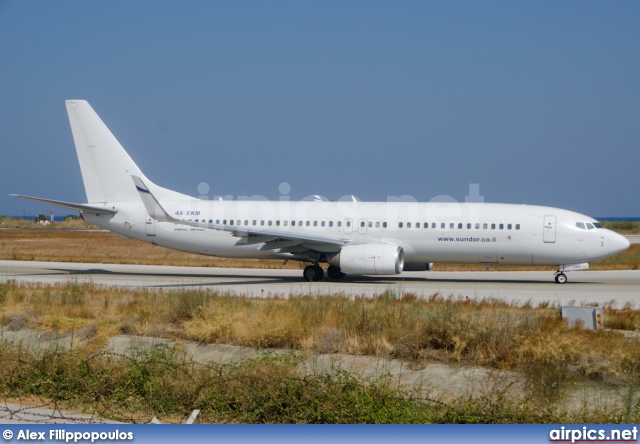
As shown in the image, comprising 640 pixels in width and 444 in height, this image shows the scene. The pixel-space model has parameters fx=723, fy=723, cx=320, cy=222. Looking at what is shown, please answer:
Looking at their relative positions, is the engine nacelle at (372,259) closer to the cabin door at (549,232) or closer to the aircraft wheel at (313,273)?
the aircraft wheel at (313,273)

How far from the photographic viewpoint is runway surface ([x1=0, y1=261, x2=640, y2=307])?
22906mm

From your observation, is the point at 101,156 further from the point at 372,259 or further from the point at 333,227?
the point at 372,259

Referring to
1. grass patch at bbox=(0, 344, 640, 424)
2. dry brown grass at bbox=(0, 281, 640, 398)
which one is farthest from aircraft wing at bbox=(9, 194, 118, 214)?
grass patch at bbox=(0, 344, 640, 424)

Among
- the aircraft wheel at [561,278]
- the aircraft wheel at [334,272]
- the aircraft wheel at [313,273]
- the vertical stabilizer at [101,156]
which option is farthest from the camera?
the vertical stabilizer at [101,156]

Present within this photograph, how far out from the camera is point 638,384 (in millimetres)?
10555

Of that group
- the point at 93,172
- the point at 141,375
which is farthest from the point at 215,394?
the point at 93,172

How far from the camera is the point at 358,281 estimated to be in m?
28.2

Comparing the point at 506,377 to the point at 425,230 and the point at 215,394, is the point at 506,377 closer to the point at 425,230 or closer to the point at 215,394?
the point at 215,394

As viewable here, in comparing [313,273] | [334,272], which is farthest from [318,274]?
[334,272]

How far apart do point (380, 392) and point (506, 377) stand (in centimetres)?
251

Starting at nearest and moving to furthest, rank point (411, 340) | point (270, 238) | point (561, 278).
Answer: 1. point (411, 340)
2. point (270, 238)
3. point (561, 278)

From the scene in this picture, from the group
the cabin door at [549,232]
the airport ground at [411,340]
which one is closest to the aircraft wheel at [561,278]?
the cabin door at [549,232]

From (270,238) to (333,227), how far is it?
3061mm

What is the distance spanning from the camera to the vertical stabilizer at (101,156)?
3017 cm
